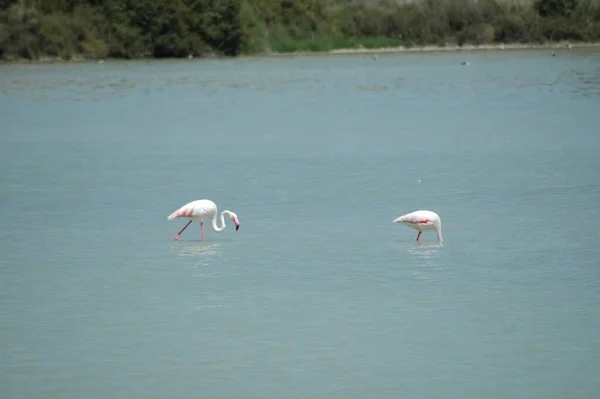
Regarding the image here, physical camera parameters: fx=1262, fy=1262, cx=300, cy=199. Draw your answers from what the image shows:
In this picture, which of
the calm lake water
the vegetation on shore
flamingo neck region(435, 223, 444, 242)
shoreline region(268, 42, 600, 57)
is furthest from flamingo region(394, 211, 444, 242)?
shoreline region(268, 42, 600, 57)

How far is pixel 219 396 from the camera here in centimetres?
769

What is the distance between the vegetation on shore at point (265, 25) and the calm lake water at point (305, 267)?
4729 cm

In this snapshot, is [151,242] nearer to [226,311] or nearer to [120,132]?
[226,311]

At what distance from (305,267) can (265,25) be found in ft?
239

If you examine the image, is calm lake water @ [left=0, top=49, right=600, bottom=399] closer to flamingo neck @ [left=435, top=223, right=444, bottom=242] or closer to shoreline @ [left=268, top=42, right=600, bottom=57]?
flamingo neck @ [left=435, top=223, right=444, bottom=242]

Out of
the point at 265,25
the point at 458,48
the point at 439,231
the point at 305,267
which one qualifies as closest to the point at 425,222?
the point at 439,231

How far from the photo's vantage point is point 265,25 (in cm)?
8312

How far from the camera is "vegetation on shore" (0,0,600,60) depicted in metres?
73.2

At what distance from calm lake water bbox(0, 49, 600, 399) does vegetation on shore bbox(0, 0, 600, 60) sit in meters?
47.3

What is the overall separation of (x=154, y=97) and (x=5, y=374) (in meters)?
33.2

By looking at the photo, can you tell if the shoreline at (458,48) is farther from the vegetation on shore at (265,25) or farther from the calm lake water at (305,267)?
the calm lake water at (305,267)

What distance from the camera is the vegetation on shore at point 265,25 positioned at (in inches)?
2881

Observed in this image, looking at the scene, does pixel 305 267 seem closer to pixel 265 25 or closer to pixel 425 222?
pixel 425 222

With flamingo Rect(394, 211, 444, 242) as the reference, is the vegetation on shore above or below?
below
